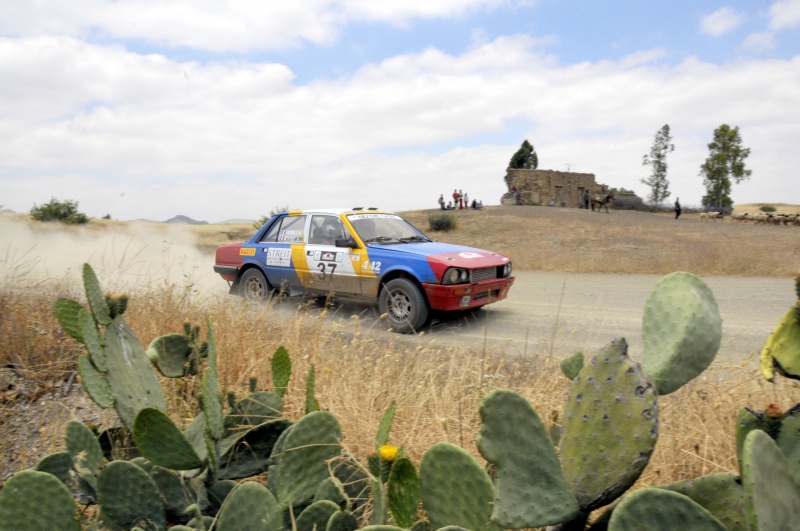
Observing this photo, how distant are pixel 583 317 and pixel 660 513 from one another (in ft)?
24.4

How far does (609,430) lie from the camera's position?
1.60m

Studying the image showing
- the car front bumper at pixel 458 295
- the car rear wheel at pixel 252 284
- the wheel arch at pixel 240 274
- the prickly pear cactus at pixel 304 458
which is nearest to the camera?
the prickly pear cactus at pixel 304 458

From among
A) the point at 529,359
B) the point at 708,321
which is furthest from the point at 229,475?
the point at 529,359

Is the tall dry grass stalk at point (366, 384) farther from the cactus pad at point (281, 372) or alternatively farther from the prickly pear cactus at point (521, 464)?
the prickly pear cactus at point (521, 464)

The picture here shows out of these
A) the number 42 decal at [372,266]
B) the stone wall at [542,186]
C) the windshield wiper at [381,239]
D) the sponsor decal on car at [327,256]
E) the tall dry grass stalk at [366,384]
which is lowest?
the tall dry grass stalk at [366,384]

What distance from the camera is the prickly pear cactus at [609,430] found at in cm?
156

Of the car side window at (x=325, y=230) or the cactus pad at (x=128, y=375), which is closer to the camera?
the cactus pad at (x=128, y=375)

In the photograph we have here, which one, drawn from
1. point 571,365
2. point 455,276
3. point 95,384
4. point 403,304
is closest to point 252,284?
point 403,304

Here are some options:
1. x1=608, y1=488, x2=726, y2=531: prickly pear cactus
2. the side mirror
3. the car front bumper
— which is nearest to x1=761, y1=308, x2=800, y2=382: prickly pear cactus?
x1=608, y1=488, x2=726, y2=531: prickly pear cactus

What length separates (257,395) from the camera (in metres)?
2.90

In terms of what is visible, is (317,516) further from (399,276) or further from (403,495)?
(399,276)

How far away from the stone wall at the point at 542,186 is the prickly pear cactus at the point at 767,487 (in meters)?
46.4

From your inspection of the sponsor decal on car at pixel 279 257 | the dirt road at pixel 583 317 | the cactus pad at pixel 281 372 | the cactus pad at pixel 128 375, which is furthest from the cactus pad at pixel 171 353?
the sponsor decal on car at pixel 279 257

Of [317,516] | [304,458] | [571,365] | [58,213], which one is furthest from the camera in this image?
[58,213]
